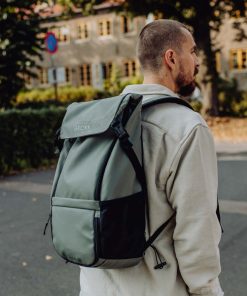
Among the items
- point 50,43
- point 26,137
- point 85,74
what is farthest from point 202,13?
point 85,74

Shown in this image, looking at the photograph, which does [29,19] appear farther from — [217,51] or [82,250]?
[82,250]

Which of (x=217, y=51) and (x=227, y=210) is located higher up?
(x=227, y=210)

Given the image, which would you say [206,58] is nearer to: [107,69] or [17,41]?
[17,41]

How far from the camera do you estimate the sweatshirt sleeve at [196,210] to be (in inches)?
74.0

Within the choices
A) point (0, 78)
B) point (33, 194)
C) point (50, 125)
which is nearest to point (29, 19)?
point (0, 78)

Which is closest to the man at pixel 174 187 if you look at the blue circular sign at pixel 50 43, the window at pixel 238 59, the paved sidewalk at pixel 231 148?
the paved sidewalk at pixel 231 148

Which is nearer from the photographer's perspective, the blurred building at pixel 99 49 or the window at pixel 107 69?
the blurred building at pixel 99 49

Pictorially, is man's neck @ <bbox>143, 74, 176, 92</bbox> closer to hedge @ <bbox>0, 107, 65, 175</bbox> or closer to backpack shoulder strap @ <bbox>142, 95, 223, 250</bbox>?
backpack shoulder strap @ <bbox>142, 95, 223, 250</bbox>

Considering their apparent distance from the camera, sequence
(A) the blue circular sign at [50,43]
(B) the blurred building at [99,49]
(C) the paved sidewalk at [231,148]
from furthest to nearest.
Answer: (B) the blurred building at [99,49] → (A) the blue circular sign at [50,43] → (C) the paved sidewalk at [231,148]

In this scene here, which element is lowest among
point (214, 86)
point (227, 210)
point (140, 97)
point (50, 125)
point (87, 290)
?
point (214, 86)

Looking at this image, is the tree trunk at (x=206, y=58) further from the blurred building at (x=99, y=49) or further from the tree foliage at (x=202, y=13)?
the blurred building at (x=99, y=49)

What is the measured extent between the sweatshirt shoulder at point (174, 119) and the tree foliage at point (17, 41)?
1505cm

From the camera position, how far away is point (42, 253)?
6.00 metres

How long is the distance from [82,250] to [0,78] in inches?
611
